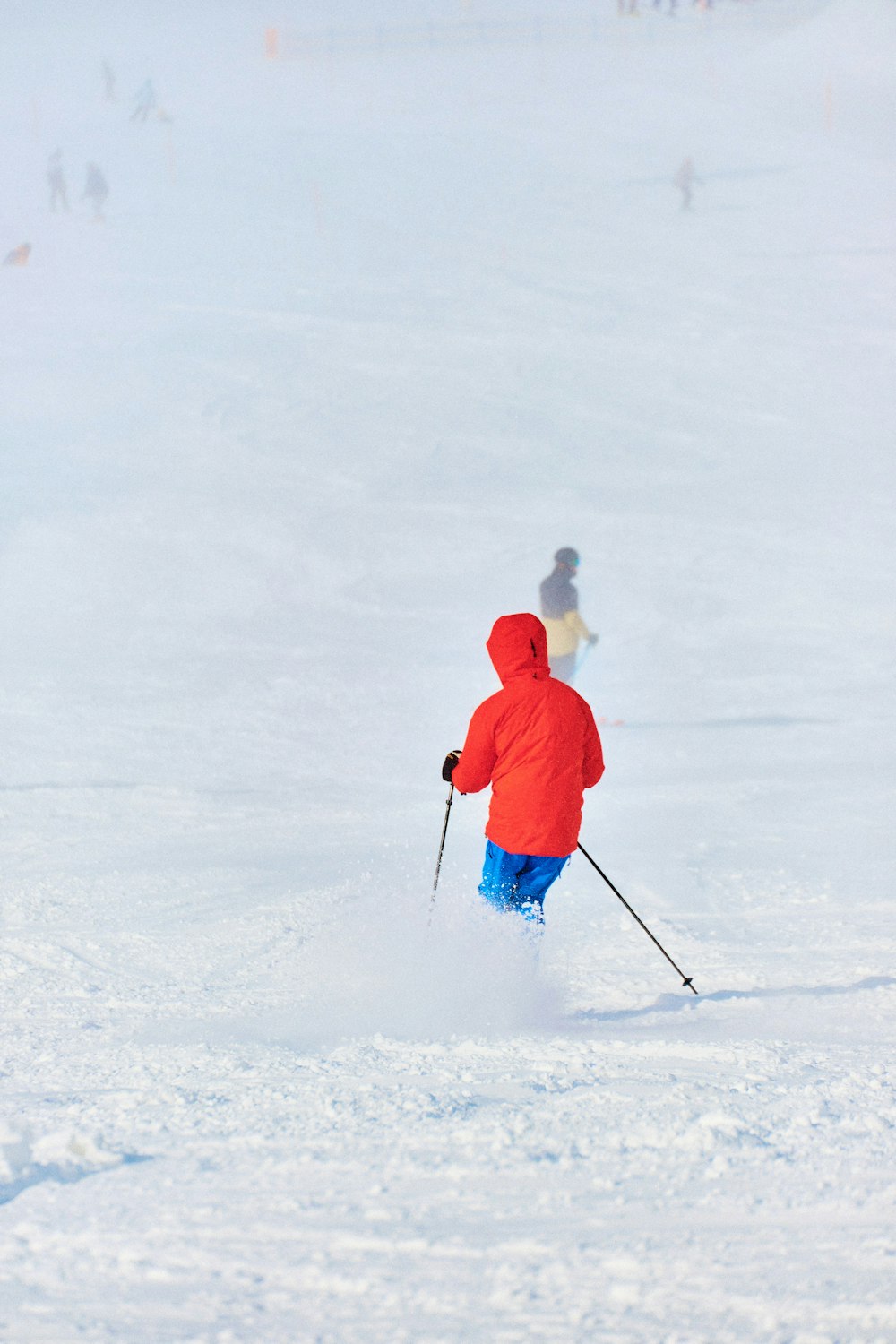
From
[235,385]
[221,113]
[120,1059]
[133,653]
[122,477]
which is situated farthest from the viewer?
[221,113]

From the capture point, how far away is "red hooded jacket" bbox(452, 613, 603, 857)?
13.2 ft

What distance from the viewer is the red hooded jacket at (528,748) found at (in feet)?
13.2

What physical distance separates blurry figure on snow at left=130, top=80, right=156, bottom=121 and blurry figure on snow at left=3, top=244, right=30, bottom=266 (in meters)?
9.16

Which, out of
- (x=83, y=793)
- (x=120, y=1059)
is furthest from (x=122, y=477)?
(x=120, y=1059)

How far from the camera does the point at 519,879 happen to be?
4.24 m

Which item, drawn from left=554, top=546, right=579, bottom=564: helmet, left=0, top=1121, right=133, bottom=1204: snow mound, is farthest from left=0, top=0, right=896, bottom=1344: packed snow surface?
left=554, top=546, right=579, bottom=564: helmet

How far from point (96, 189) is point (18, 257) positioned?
11.8 ft

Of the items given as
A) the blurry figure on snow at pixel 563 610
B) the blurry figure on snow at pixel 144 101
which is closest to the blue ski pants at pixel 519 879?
the blurry figure on snow at pixel 563 610

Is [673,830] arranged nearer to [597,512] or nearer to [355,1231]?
[355,1231]

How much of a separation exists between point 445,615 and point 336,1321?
1186 cm

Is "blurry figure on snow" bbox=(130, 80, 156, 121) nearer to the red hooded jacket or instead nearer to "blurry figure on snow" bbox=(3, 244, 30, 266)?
"blurry figure on snow" bbox=(3, 244, 30, 266)

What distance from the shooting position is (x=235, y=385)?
65.7 feet

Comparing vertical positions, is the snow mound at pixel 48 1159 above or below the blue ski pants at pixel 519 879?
above

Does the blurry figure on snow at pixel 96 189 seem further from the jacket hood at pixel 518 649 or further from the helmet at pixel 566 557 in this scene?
the jacket hood at pixel 518 649
